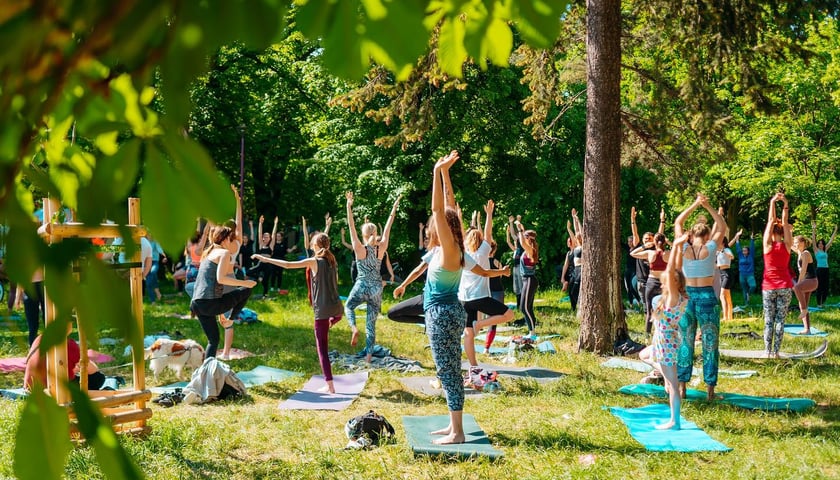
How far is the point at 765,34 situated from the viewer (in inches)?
501

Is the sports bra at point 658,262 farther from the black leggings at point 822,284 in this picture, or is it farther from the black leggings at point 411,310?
the black leggings at point 822,284

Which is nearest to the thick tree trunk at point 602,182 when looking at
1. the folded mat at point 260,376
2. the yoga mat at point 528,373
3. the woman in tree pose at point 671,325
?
the yoga mat at point 528,373

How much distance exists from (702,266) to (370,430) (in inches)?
161

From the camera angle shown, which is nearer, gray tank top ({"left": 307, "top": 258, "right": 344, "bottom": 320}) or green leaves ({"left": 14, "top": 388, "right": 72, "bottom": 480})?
green leaves ({"left": 14, "top": 388, "right": 72, "bottom": 480})

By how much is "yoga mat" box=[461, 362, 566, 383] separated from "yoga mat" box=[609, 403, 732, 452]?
1770 millimetres

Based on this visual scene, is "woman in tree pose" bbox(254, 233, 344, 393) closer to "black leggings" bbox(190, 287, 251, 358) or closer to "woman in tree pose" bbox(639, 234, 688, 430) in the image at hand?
"black leggings" bbox(190, 287, 251, 358)

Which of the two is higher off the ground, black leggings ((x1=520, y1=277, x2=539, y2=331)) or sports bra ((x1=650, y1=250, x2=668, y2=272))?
sports bra ((x1=650, y1=250, x2=668, y2=272))

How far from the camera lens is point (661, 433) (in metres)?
7.37

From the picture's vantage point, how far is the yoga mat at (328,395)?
8.62 metres

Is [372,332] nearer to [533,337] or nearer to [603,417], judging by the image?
[533,337]

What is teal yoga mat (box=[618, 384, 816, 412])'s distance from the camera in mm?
8531

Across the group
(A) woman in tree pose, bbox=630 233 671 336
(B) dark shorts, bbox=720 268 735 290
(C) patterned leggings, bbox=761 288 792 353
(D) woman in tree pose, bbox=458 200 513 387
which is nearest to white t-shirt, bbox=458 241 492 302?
(D) woman in tree pose, bbox=458 200 513 387

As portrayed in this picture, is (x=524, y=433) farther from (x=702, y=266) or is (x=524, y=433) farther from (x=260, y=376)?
(x=260, y=376)

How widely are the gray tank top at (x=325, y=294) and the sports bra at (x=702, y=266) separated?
155 inches
